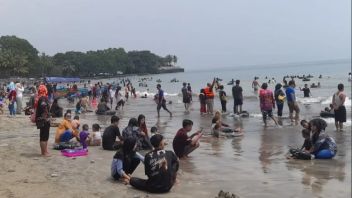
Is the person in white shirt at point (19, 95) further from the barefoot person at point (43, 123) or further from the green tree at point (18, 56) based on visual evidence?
the green tree at point (18, 56)

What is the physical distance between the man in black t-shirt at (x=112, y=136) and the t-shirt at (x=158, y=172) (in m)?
4.03

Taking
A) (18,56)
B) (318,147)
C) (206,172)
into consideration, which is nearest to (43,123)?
(206,172)

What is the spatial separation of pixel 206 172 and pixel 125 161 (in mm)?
1808

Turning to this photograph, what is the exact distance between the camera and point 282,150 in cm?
1239

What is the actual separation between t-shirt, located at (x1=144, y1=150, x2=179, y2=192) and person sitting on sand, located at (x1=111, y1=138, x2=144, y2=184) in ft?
2.28

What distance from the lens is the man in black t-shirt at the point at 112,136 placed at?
11.7m

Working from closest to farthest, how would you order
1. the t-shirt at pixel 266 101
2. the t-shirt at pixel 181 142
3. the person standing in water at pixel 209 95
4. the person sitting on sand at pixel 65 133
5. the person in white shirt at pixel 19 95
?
the t-shirt at pixel 181 142 → the person sitting on sand at pixel 65 133 → the t-shirt at pixel 266 101 → the person in white shirt at pixel 19 95 → the person standing in water at pixel 209 95

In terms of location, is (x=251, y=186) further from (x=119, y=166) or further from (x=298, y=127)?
(x=298, y=127)

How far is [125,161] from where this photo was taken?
8609 millimetres

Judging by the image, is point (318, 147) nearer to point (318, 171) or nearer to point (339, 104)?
point (318, 171)

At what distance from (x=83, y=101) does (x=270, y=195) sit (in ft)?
66.5

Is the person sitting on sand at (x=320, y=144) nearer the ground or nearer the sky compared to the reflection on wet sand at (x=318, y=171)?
nearer the sky

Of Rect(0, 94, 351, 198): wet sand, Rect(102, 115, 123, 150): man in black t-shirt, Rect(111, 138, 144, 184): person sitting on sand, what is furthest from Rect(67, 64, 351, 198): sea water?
Rect(102, 115, 123, 150): man in black t-shirt

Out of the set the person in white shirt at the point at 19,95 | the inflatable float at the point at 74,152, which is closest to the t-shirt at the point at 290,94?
the inflatable float at the point at 74,152
